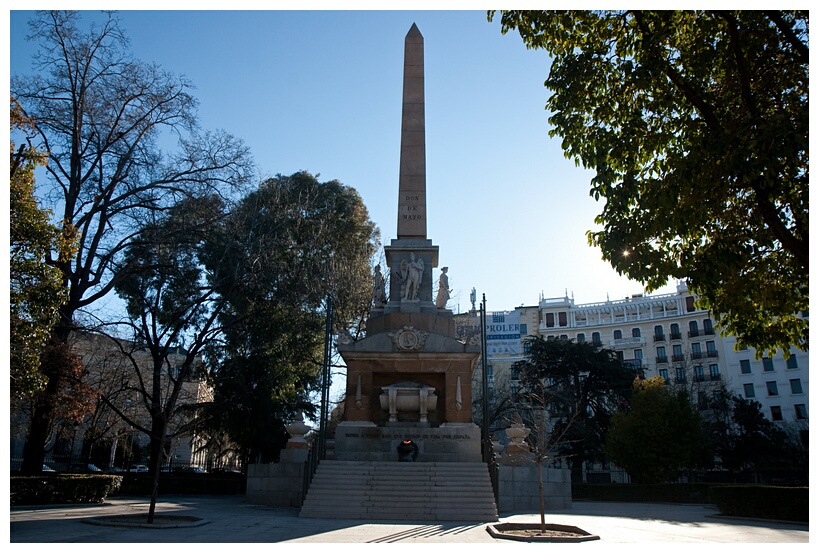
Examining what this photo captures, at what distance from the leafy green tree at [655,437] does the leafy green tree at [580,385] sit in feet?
25.1

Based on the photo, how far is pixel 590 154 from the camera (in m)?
12.2

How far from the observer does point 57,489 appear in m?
19.2

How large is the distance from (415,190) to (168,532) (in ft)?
50.8

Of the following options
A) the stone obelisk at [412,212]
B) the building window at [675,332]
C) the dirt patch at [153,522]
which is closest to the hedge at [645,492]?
the stone obelisk at [412,212]

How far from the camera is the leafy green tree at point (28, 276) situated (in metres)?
13.3

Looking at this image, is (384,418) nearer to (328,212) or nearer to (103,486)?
(103,486)

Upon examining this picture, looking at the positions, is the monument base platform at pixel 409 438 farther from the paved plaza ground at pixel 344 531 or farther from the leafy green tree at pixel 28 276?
the leafy green tree at pixel 28 276

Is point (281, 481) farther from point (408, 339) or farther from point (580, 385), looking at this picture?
point (580, 385)

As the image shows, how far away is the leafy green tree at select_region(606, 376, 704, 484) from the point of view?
3244 centimetres

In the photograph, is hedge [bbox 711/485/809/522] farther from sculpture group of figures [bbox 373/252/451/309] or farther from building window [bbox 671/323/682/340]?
building window [bbox 671/323/682/340]

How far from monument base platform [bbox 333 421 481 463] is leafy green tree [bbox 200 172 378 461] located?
1061 cm

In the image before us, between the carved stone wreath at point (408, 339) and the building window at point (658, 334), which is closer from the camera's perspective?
the carved stone wreath at point (408, 339)

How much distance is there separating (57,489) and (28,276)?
873cm

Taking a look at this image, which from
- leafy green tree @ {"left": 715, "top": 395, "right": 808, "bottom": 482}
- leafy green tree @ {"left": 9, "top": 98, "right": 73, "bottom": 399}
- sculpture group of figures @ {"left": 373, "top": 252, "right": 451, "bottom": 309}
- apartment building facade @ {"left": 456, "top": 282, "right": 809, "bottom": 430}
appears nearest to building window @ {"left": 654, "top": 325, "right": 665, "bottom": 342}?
apartment building facade @ {"left": 456, "top": 282, "right": 809, "bottom": 430}
